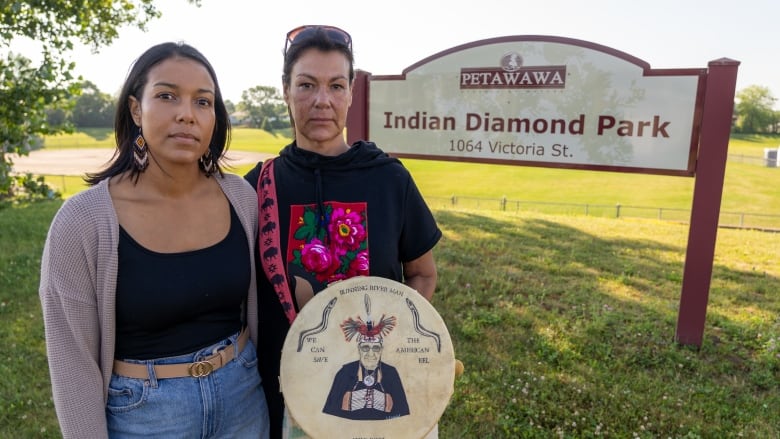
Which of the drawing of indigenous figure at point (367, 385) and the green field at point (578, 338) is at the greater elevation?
the drawing of indigenous figure at point (367, 385)

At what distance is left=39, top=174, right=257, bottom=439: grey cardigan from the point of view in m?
1.35

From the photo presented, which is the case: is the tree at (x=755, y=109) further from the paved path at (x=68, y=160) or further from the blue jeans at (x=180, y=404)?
the blue jeans at (x=180, y=404)

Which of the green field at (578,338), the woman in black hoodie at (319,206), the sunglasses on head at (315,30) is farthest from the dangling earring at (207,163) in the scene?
the green field at (578,338)

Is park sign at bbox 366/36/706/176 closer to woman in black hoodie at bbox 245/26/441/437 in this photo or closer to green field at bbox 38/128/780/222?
woman in black hoodie at bbox 245/26/441/437

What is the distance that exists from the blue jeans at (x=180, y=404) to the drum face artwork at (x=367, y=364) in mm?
197

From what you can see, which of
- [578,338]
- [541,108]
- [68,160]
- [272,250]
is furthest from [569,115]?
[68,160]

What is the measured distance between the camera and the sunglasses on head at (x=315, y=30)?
1761mm

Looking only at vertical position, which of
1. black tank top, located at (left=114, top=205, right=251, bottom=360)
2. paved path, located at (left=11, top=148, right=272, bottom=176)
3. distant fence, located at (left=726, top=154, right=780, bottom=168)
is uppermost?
black tank top, located at (left=114, top=205, right=251, bottom=360)

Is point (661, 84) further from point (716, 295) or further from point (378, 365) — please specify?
point (378, 365)

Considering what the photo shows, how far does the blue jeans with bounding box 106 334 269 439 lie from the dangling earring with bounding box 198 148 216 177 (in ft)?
1.89

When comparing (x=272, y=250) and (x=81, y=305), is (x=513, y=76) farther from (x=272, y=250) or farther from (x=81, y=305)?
(x=81, y=305)

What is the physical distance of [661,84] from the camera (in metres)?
3.79

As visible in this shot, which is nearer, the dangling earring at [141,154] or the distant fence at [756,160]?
the dangling earring at [141,154]

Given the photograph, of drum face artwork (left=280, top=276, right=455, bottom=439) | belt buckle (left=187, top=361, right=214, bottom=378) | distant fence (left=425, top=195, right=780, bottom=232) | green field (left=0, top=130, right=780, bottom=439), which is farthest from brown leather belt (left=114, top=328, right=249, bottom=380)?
distant fence (left=425, top=195, right=780, bottom=232)
